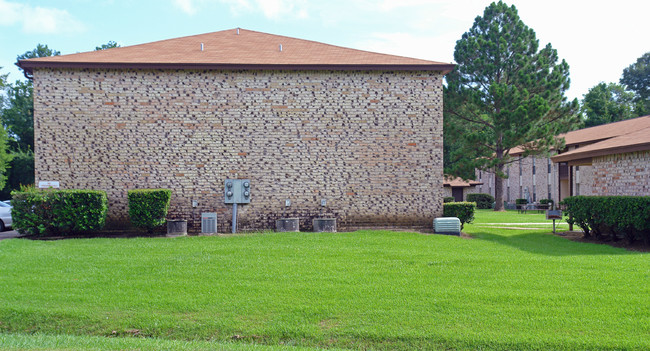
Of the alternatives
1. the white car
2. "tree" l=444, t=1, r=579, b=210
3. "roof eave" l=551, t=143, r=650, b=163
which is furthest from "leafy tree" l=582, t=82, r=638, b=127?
the white car

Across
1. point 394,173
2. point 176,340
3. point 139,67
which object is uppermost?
point 139,67

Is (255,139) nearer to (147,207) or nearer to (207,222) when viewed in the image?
(207,222)

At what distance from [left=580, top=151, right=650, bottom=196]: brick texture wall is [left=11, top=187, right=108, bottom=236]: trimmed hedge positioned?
51.2 ft

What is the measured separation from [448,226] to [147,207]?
898 centimetres

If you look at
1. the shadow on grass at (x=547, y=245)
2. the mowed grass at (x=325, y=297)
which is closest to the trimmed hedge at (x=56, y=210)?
the mowed grass at (x=325, y=297)

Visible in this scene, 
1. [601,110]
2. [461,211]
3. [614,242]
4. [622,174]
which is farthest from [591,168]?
[601,110]

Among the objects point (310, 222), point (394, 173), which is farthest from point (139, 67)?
point (394, 173)

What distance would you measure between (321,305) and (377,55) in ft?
38.1

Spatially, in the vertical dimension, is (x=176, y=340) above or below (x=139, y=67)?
below

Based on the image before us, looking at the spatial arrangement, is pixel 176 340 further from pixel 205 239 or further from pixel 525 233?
pixel 525 233

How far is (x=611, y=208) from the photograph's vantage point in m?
13.4

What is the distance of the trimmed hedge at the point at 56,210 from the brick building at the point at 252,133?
113 cm

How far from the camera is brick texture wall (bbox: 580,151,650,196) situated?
14.2 metres

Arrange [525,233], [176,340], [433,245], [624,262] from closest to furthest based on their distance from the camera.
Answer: [176,340] < [624,262] < [433,245] < [525,233]
